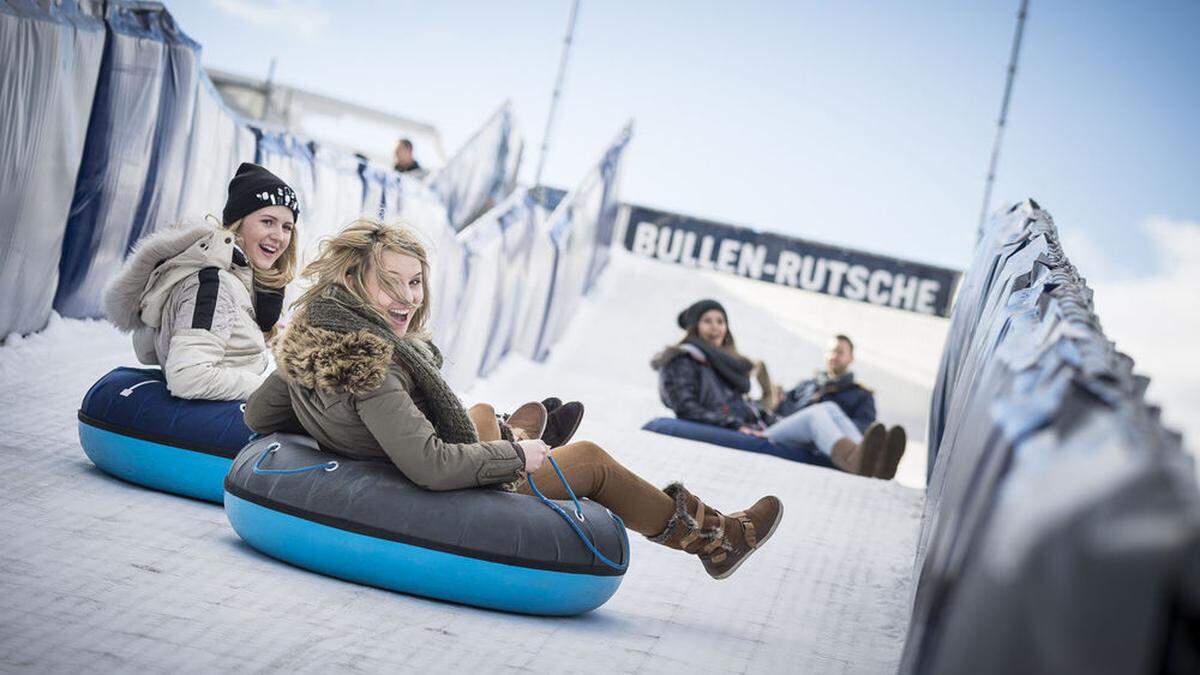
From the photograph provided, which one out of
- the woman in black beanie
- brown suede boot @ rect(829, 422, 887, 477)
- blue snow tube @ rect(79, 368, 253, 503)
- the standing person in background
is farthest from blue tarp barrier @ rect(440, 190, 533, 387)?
blue snow tube @ rect(79, 368, 253, 503)

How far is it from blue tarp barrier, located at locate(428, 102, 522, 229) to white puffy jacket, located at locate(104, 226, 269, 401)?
8231 mm

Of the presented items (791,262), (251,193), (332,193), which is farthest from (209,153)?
(791,262)

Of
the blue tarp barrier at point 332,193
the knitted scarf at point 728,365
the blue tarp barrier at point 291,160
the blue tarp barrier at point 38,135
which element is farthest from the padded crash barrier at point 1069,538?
the blue tarp barrier at point 332,193

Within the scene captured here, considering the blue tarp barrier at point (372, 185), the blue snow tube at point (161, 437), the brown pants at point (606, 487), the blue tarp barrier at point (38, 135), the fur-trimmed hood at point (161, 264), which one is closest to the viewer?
the brown pants at point (606, 487)

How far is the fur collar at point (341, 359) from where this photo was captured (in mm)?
2986

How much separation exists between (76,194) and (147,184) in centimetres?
49

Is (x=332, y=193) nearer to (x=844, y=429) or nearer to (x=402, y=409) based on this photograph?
(x=844, y=429)

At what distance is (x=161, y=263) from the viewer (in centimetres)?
398

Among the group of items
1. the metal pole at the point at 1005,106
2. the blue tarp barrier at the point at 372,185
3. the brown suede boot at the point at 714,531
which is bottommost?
the brown suede boot at the point at 714,531

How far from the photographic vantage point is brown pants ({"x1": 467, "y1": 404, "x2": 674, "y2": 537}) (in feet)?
11.1

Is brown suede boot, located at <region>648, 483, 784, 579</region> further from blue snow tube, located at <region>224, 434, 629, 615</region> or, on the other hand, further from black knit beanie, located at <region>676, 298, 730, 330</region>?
black knit beanie, located at <region>676, 298, 730, 330</region>

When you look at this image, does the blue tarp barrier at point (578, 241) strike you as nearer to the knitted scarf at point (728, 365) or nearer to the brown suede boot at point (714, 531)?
the knitted scarf at point (728, 365)

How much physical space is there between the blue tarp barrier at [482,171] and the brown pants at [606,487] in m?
9.02

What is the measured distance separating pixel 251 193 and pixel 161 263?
0.38 metres
